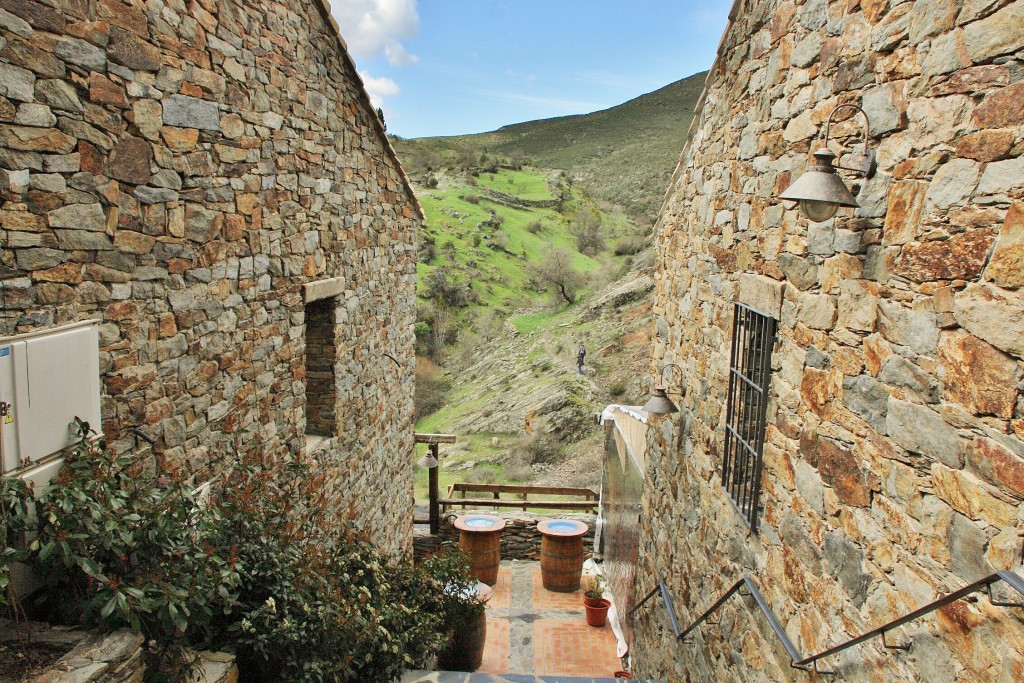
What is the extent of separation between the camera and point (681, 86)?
189 feet

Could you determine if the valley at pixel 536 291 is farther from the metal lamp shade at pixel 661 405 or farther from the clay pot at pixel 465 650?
the metal lamp shade at pixel 661 405

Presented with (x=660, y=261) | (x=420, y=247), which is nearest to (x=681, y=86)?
(x=420, y=247)

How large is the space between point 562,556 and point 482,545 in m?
1.36

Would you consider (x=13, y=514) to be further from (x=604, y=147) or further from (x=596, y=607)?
(x=604, y=147)

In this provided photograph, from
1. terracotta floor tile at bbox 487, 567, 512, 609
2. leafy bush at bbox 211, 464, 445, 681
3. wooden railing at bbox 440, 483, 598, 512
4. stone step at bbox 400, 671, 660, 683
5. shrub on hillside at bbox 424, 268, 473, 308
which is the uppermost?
shrub on hillside at bbox 424, 268, 473, 308

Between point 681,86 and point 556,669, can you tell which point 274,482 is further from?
point 681,86

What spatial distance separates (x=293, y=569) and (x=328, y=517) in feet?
7.64

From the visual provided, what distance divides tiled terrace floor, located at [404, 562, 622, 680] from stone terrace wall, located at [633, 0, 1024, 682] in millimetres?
4875

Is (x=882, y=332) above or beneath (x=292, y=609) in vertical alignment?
above

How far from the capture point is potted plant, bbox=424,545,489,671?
7246mm

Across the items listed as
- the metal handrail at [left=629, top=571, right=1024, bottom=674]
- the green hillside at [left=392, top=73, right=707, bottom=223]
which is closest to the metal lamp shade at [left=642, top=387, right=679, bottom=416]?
the metal handrail at [left=629, top=571, right=1024, bottom=674]

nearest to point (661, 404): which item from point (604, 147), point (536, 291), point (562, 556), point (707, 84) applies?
point (707, 84)

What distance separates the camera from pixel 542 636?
10.2 meters

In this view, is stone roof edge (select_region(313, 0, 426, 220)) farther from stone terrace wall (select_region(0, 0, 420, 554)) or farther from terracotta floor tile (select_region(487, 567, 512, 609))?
terracotta floor tile (select_region(487, 567, 512, 609))
